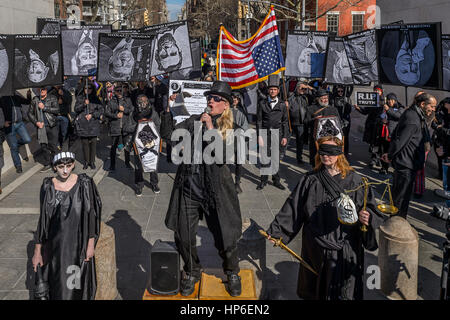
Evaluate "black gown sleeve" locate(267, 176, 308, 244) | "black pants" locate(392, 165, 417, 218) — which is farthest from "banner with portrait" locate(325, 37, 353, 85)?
"black gown sleeve" locate(267, 176, 308, 244)

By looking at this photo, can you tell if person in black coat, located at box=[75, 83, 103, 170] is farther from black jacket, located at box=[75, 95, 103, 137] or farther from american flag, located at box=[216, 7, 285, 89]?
american flag, located at box=[216, 7, 285, 89]

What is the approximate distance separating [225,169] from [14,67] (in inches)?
247

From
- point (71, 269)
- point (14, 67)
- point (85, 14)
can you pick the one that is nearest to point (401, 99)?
point (14, 67)

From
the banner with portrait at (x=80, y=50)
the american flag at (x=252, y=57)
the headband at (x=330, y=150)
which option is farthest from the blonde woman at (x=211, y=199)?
the banner with portrait at (x=80, y=50)

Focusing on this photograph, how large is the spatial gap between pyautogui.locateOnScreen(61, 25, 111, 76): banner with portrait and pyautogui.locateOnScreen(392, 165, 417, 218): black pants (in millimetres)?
7454

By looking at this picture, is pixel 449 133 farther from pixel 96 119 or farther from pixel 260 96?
pixel 96 119

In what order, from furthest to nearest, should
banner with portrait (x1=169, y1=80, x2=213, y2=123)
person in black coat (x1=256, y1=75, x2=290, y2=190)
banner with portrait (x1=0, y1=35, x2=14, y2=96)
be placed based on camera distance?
person in black coat (x1=256, y1=75, x2=290, y2=190)
banner with portrait (x1=169, y1=80, x2=213, y2=123)
banner with portrait (x1=0, y1=35, x2=14, y2=96)

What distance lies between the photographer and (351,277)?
4.18 metres

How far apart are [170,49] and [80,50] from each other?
7.74 feet

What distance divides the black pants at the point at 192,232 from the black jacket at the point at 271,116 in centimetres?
524

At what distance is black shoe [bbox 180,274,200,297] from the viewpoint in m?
4.64

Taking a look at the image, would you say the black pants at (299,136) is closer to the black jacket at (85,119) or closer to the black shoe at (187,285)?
the black jacket at (85,119)

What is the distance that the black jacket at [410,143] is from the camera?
698 cm

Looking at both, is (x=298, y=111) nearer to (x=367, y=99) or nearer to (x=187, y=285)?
(x=367, y=99)
